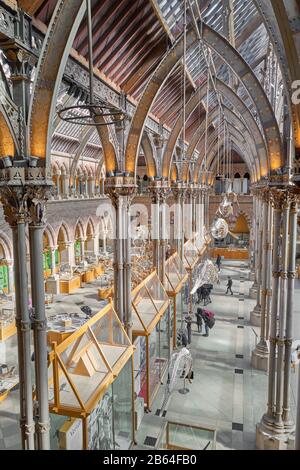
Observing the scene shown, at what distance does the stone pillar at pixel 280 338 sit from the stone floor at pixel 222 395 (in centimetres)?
59

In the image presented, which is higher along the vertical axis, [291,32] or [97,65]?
[97,65]

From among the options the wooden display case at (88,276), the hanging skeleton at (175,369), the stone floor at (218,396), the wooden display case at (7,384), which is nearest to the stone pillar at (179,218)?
the stone floor at (218,396)

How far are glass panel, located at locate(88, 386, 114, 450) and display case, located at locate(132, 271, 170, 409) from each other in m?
1.83

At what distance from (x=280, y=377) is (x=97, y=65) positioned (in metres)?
7.03

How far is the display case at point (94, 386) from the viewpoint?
5500 millimetres

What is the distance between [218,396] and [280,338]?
2885 millimetres

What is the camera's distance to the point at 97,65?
7.65 meters

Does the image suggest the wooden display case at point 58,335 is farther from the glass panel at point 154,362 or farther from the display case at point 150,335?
the glass panel at point 154,362

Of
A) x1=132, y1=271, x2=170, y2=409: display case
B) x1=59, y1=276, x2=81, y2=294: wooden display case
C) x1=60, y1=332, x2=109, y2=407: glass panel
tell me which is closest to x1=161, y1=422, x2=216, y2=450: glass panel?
x1=60, y1=332, x2=109, y2=407: glass panel

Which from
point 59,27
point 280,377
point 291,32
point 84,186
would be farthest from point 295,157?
point 84,186

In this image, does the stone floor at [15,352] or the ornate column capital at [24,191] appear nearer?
the ornate column capital at [24,191]

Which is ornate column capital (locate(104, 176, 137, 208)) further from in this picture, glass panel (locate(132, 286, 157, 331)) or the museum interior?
glass panel (locate(132, 286, 157, 331))

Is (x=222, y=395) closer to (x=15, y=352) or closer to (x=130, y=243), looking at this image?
(x=130, y=243)
